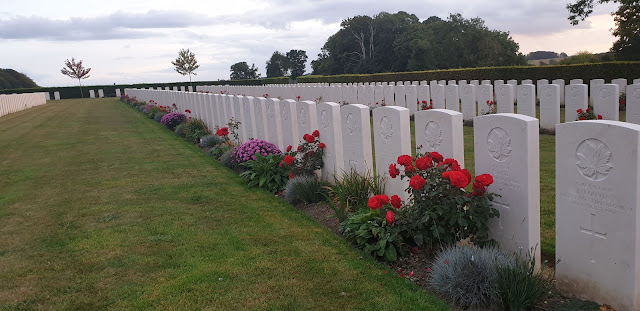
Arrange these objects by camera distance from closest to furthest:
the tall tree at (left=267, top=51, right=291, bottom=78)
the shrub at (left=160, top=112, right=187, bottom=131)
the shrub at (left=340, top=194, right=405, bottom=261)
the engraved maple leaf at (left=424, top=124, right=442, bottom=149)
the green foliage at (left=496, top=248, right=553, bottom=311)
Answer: the green foliage at (left=496, top=248, right=553, bottom=311) → the shrub at (left=340, top=194, right=405, bottom=261) → the engraved maple leaf at (left=424, top=124, right=442, bottom=149) → the shrub at (left=160, top=112, right=187, bottom=131) → the tall tree at (left=267, top=51, right=291, bottom=78)

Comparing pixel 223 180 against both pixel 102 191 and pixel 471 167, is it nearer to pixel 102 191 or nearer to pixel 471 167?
pixel 102 191

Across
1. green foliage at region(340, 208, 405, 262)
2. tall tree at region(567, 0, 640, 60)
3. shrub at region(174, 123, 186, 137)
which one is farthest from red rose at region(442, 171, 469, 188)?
tall tree at region(567, 0, 640, 60)

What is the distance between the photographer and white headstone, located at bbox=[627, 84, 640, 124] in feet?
32.7

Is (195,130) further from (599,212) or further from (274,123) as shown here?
(599,212)

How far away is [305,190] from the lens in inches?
262

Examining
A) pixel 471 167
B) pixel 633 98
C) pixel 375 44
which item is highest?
pixel 375 44

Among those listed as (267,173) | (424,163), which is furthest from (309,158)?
(424,163)

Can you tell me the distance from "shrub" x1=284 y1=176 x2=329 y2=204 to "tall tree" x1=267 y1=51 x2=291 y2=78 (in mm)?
69898

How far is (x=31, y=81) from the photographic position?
72.2 m

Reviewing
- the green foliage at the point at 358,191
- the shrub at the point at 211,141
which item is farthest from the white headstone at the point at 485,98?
the green foliage at the point at 358,191

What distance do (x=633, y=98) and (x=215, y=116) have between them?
9.90 meters

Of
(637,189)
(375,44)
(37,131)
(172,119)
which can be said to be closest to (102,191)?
(637,189)

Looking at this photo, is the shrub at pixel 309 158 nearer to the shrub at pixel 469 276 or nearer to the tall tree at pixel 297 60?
the shrub at pixel 469 276

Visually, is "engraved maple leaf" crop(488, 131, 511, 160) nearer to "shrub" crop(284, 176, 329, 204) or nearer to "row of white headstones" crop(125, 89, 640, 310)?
"row of white headstones" crop(125, 89, 640, 310)
